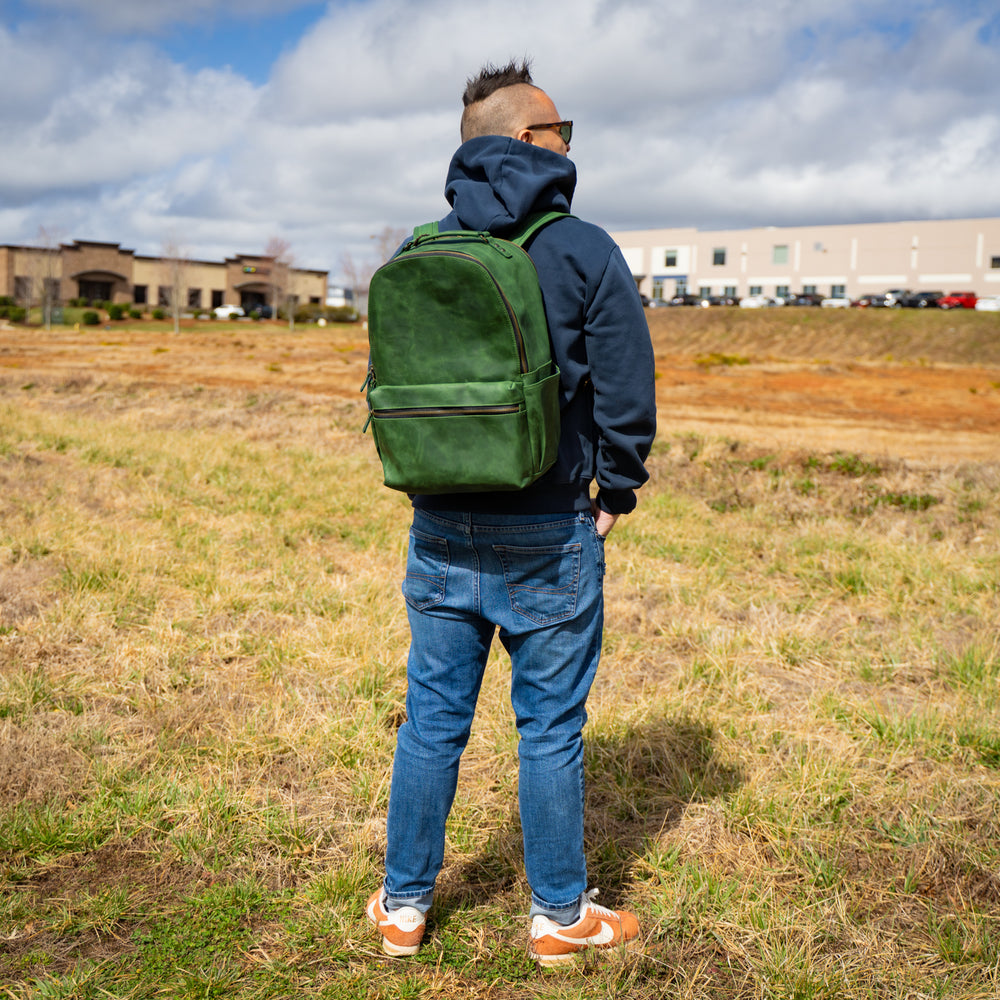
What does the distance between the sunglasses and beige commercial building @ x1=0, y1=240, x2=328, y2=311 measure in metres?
55.0

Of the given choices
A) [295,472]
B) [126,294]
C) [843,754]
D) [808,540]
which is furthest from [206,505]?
[126,294]

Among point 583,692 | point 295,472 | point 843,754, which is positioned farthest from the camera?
point 295,472

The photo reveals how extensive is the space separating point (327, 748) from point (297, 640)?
3.47ft

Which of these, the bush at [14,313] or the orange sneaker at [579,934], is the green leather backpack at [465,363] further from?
the bush at [14,313]

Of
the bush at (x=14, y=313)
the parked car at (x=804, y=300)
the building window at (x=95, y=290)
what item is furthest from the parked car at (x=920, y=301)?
the building window at (x=95, y=290)

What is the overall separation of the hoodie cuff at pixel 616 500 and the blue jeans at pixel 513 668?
2.6 inches

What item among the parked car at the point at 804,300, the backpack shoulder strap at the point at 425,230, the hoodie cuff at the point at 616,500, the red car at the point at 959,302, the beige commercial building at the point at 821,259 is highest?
the beige commercial building at the point at 821,259

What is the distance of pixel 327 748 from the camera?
10.7 ft

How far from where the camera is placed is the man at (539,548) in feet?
6.30

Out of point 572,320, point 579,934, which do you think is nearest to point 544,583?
point 572,320

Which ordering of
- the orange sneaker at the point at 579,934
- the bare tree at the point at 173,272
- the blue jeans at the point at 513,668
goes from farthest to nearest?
1. the bare tree at the point at 173,272
2. the orange sneaker at the point at 579,934
3. the blue jeans at the point at 513,668

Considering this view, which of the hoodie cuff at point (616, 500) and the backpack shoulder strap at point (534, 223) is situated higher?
the backpack shoulder strap at point (534, 223)

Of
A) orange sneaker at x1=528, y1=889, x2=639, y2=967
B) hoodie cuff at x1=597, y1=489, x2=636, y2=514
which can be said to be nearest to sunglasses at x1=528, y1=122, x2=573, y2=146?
hoodie cuff at x1=597, y1=489, x2=636, y2=514

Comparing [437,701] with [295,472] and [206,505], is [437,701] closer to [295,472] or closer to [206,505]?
[206,505]
